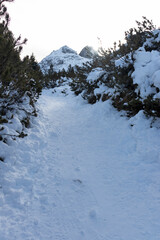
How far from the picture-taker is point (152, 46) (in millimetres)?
5465

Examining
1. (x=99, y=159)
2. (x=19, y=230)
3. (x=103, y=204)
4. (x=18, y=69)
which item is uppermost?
(x=18, y=69)

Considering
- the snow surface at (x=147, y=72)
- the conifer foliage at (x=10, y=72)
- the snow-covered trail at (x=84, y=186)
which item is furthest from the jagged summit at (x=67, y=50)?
the snow-covered trail at (x=84, y=186)

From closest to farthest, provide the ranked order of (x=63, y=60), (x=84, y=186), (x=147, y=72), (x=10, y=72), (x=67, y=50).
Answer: (x=84, y=186), (x=10, y=72), (x=147, y=72), (x=63, y=60), (x=67, y=50)

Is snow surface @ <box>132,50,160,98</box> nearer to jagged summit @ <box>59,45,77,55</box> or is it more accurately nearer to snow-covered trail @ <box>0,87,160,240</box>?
snow-covered trail @ <box>0,87,160,240</box>

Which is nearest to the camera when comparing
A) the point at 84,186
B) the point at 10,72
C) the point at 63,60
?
the point at 84,186

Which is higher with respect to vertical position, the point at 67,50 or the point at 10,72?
the point at 67,50

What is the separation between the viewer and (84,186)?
9.20 feet

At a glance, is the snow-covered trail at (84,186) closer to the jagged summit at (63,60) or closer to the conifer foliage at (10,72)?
the conifer foliage at (10,72)

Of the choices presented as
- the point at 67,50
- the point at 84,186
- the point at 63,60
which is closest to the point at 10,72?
the point at 84,186

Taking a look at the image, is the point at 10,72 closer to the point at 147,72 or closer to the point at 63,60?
the point at 147,72

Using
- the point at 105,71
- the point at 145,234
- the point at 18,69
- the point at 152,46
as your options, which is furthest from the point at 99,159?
the point at 105,71

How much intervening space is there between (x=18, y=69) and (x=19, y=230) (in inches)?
141

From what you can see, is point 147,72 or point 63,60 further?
point 63,60

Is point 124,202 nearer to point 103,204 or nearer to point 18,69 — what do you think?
point 103,204
